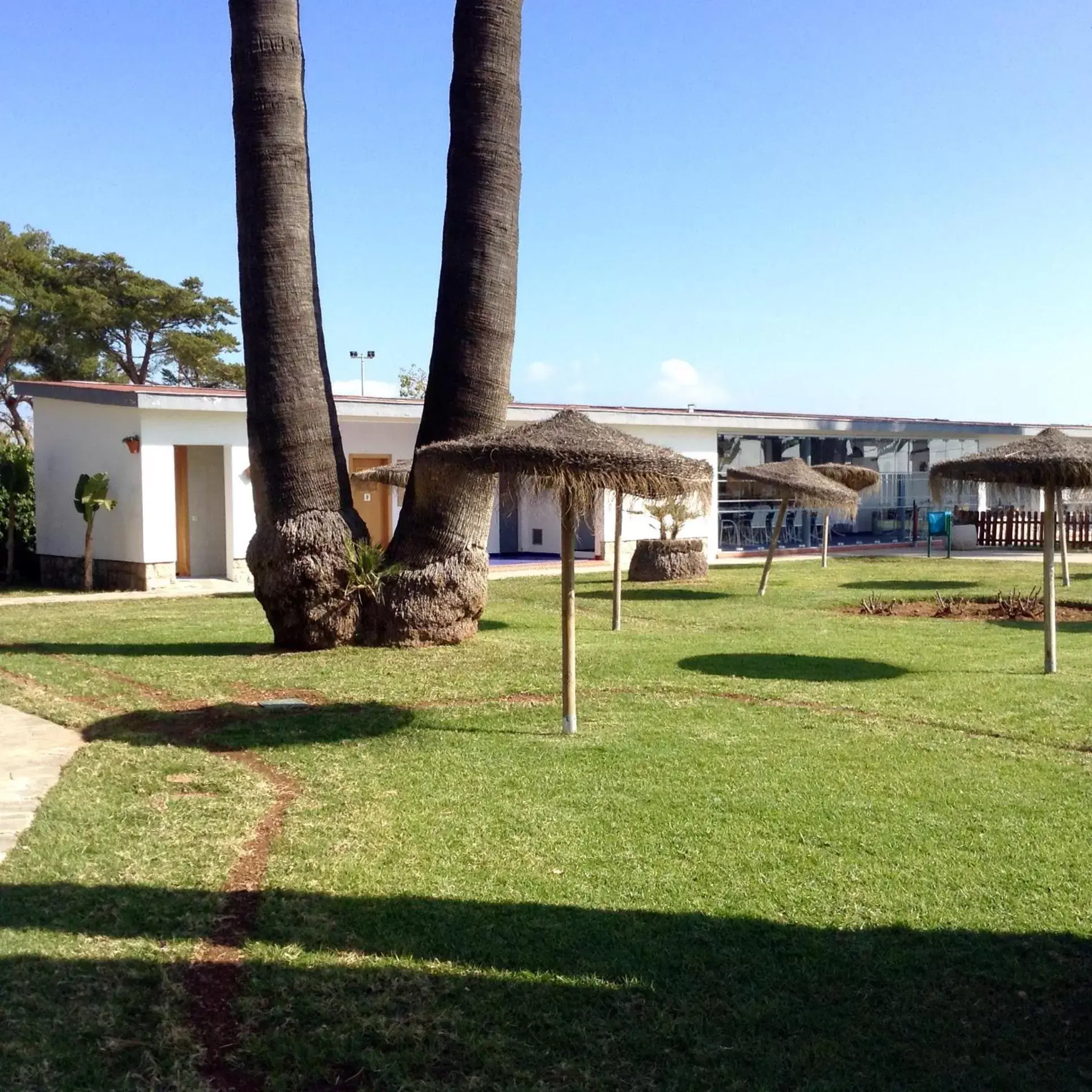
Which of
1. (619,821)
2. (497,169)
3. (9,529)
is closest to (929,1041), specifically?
(619,821)

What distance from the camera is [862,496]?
78.2 ft

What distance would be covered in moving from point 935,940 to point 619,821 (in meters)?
1.77

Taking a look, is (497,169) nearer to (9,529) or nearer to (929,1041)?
(929,1041)

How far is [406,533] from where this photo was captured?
37.1 ft

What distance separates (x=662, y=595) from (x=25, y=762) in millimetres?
11199

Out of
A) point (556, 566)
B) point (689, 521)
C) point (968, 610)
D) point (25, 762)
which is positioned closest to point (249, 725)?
point (25, 762)

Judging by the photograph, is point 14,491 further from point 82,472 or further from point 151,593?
point 151,593

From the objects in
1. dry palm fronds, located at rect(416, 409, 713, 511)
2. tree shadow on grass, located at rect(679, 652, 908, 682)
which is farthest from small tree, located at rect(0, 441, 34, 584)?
dry palm fronds, located at rect(416, 409, 713, 511)

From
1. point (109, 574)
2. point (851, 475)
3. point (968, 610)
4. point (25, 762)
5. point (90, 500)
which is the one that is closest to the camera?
point (25, 762)

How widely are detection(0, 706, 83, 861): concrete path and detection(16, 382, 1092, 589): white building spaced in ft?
21.8

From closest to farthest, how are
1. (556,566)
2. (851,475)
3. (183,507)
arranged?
(183,507)
(851,475)
(556,566)

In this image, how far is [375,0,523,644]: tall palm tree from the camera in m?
10.8

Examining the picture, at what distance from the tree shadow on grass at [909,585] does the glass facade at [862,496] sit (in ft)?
16.3

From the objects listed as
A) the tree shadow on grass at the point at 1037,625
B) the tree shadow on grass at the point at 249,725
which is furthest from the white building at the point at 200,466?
the tree shadow on grass at the point at 249,725
